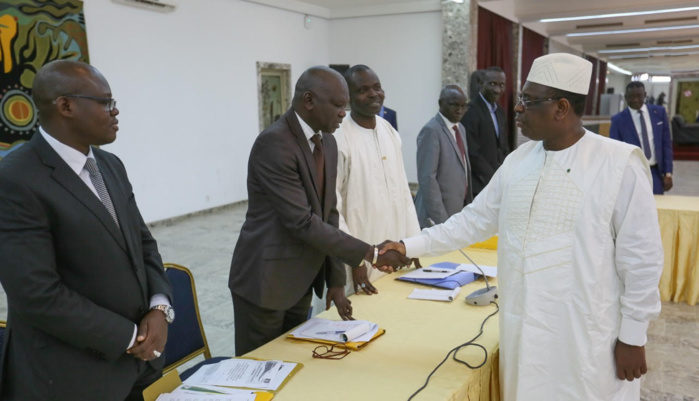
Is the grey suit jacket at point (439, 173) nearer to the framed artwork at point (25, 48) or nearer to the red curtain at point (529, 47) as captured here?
the framed artwork at point (25, 48)

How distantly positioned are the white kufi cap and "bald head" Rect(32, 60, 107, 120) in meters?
1.35

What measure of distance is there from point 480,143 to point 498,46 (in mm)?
5743

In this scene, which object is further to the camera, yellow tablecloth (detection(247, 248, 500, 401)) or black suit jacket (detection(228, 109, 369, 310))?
black suit jacket (detection(228, 109, 369, 310))

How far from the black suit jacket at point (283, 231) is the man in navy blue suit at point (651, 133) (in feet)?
14.2

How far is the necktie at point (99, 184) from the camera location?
153 centimetres

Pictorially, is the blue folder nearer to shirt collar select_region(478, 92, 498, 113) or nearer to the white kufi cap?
the white kufi cap

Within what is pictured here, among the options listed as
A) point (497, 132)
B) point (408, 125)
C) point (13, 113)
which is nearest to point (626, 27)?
point (408, 125)

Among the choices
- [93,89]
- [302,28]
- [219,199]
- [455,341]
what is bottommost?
[219,199]

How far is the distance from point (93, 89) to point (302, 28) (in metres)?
8.61

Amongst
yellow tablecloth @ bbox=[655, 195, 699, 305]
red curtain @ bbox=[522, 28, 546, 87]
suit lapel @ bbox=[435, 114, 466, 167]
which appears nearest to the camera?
suit lapel @ bbox=[435, 114, 466, 167]

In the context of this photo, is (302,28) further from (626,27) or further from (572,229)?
(572,229)

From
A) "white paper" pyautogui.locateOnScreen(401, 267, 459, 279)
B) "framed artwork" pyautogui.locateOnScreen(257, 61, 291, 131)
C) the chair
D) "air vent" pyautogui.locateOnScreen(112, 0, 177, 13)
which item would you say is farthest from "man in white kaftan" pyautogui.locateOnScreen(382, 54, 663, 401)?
"framed artwork" pyautogui.locateOnScreen(257, 61, 291, 131)

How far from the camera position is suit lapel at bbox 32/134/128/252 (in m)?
1.39

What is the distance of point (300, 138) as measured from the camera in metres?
2.06
